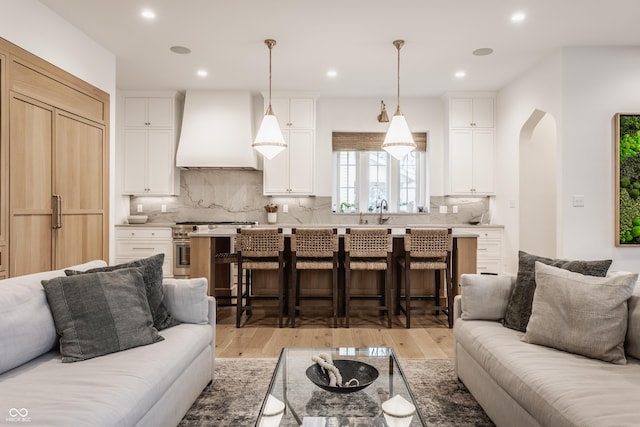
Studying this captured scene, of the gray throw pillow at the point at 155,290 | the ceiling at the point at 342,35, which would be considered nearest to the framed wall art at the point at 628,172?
the ceiling at the point at 342,35

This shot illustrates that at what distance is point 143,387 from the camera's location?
1.64m

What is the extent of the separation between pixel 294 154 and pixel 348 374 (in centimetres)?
456

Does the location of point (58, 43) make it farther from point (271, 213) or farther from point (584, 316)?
point (584, 316)

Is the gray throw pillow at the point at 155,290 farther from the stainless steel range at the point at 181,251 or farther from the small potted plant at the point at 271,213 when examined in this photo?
the small potted plant at the point at 271,213

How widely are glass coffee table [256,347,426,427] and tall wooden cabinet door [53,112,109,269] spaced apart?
2896 mm

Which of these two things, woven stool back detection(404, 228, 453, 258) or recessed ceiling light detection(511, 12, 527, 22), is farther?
woven stool back detection(404, 228, 453, 258)

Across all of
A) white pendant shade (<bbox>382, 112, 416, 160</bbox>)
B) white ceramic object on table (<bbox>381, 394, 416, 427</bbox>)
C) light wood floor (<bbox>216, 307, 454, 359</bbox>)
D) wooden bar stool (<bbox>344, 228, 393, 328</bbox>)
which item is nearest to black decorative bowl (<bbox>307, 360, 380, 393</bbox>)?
white ceramic object on table (<bbox>381, 394, 416, 427</bbox>)

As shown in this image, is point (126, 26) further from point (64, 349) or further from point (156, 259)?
point (64, 349)

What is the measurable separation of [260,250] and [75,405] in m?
2.62

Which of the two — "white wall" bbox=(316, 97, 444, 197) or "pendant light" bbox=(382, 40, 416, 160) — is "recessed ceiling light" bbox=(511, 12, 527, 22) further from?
"white wall" bbox=(316, 97, 444, 197)

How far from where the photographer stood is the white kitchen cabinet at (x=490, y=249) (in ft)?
19.2

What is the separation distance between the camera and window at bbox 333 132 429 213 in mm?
6602

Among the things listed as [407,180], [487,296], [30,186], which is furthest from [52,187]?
[407,180]

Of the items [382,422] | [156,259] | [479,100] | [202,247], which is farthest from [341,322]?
[479,100]
